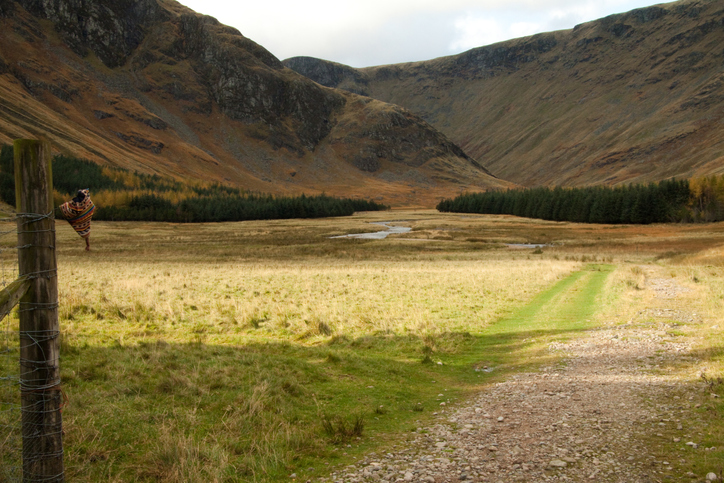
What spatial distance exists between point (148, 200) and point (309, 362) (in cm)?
14362

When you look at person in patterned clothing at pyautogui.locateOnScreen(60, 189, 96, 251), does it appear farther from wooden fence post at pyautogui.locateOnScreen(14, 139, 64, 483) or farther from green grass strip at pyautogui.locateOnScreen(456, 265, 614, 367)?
green grass strip at pyautogui.locateOnScreen(456, 265, 614, 367)

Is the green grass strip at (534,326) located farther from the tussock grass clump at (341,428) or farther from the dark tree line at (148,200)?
the dark tree line at (148,200)

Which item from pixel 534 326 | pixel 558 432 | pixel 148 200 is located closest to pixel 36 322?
pixel 558 432

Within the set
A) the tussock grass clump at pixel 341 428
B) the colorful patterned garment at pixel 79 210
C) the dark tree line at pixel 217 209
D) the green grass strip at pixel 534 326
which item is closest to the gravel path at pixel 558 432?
the tussock grass clump at pixel 341 428

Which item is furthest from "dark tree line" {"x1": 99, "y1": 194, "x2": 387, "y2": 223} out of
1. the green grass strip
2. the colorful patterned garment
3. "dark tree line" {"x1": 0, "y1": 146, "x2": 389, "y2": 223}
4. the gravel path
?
the gravel path

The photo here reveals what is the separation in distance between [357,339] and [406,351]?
5.95ft

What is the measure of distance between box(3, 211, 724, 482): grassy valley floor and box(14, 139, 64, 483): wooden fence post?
0.90m

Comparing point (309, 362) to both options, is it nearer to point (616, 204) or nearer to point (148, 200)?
point (616, 204)

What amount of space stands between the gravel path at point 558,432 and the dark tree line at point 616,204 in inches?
4929

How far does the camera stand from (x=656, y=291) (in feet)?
81.2

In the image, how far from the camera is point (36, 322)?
18.2ft

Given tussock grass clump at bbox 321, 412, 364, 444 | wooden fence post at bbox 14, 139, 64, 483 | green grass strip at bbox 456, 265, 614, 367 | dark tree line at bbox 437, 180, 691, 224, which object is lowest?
green grass strip at bbox 456, 265, 614, 367

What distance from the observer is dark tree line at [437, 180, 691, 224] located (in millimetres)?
118188

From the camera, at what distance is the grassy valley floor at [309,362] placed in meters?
7.08
